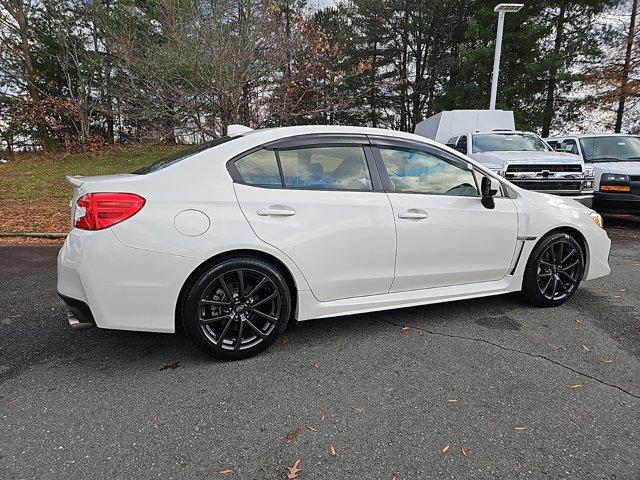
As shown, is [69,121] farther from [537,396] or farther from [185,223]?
[537,396]

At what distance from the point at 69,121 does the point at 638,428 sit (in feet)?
83.7

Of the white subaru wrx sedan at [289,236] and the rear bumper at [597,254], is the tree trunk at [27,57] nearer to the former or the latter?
the white subaru wrx sedan at [289,236]

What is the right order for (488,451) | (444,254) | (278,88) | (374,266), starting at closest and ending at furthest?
(488,451) < (374,266) < (444,254) < (278,88)

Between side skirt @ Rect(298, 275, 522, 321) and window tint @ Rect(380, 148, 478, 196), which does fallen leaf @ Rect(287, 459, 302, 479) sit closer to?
side skirt @ Rect(298, 275, 522, 321)

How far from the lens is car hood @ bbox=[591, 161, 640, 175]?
24.8 ft

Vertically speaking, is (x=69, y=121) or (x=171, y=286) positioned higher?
(x=69, y=121)

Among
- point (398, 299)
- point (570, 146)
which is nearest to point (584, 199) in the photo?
point (570, 146)

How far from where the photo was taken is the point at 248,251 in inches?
108

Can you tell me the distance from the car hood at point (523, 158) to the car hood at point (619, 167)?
1.03 meters

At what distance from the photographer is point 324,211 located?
285 cm

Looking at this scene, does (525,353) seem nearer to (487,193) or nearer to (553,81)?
(487,193)

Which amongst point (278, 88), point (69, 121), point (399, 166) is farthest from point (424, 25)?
point (399, 166)

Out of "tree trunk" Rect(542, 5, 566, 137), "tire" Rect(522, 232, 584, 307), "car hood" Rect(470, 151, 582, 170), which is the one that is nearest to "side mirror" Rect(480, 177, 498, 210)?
"tire" Rect(522, 232, 584, 307)

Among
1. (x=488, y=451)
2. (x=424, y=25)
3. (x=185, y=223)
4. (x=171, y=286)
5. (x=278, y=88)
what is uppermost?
(x=424, y=25)
